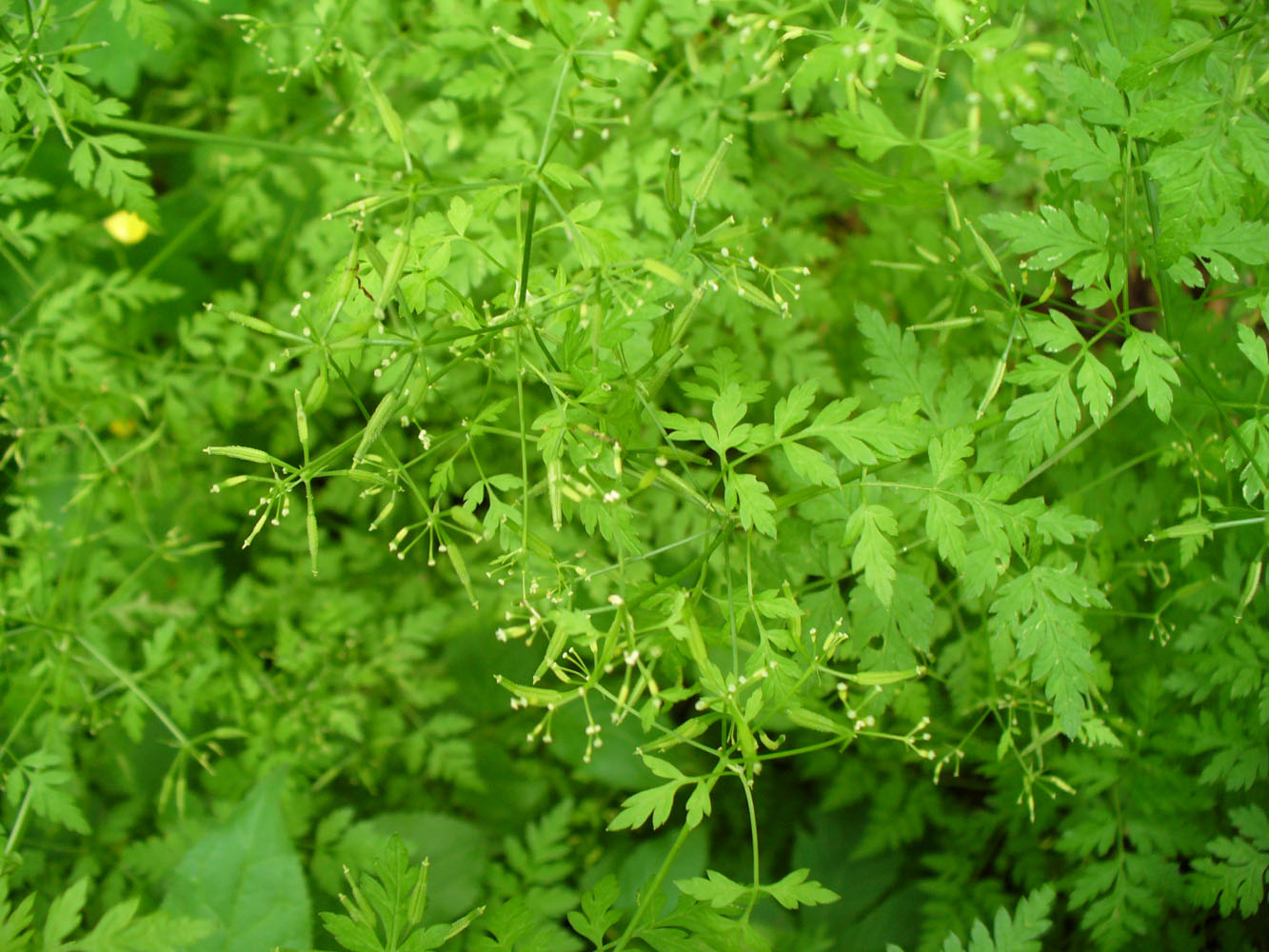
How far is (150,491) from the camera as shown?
3.18 m

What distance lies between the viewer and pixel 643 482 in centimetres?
161

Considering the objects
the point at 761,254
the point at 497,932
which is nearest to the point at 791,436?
the point at 497,932

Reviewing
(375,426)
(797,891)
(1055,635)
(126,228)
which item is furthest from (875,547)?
(126,228)

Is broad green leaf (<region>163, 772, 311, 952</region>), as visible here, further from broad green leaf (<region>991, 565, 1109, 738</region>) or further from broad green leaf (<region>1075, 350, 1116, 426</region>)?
broad green leaf (<region>1075, 350, 1116, 426</region>)

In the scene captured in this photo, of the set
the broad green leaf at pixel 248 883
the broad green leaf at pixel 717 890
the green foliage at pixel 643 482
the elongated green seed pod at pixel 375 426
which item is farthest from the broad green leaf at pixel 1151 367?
the broad green leaf at pixel 248 883

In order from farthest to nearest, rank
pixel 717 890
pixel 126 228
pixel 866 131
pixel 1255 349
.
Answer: pixel 126 228
pixel 1255 349
pixel 717 890
pixel 866 131

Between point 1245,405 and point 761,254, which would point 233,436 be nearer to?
point 761,254

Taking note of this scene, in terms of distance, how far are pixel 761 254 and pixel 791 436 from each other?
1.47m

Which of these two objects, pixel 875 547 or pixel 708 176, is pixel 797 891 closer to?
pixel 875 547

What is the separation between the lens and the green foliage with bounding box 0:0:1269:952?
1.64m

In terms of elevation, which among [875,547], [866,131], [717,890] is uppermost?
[866,131]

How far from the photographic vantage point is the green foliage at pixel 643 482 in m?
1.64

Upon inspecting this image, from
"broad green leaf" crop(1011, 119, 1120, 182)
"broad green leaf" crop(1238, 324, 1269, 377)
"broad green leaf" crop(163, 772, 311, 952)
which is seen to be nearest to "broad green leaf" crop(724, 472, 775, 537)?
"broad green leaf" crop(1011, 119, 1120, 182)

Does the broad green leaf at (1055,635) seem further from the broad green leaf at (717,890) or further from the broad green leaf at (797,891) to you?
the broad green leaf at (717,890)
